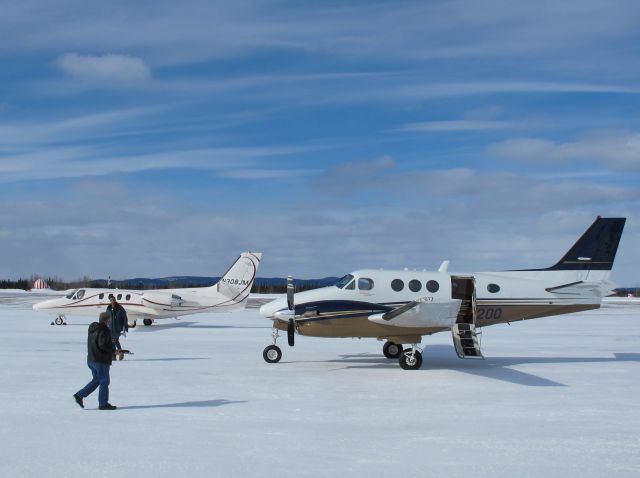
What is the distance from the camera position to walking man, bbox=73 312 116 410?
38.8 feet

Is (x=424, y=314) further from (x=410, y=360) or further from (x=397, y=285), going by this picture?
(x=397, y=285)

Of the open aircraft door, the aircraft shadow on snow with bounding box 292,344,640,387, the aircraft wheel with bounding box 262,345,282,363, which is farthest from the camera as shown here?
the aircraft wheel with bounding box 262,345,282,363

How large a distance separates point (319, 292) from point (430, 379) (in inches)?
153

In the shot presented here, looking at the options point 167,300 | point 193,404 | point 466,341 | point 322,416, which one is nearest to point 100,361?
point 193,404

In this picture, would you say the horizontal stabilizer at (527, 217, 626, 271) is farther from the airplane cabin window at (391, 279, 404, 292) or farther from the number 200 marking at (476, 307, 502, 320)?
the airplane cabin window at (391, 279, 404, 292)

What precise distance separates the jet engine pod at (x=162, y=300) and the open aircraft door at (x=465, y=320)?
1660cm

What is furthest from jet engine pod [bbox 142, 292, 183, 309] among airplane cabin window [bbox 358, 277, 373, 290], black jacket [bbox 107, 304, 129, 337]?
airplane cabin window [bbox 358, 277, 373, 290]

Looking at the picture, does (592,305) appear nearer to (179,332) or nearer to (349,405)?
(349,405)

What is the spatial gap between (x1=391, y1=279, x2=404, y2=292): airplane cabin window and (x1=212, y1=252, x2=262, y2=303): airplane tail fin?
1483 centimetres

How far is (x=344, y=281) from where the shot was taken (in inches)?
751

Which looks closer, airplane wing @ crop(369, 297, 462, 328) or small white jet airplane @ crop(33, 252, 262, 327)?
airplane wing @ crop(369, 297, 462, 328)

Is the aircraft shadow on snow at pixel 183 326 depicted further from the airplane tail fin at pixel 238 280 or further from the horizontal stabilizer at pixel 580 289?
the horizontal stabilizer at pixel 580 289

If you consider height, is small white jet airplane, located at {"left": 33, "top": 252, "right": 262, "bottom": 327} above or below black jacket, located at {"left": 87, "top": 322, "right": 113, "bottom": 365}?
above

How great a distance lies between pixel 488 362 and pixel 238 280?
52.0ft
